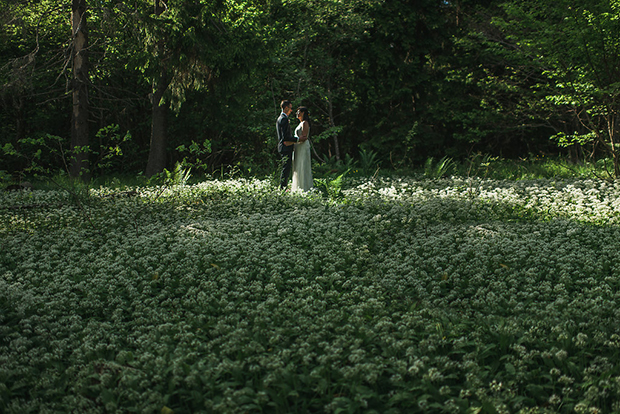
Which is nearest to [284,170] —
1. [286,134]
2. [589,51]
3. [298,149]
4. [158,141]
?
[298,149]

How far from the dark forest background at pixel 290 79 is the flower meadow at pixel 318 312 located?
4.42 m

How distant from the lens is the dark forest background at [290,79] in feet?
39.5

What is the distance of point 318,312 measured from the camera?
4328mm

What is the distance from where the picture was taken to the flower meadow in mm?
3229

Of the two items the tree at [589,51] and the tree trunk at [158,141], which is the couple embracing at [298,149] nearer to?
the tree trunk at [158,141]

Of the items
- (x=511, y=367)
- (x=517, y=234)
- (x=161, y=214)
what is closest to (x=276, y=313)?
(x=511, y=367)

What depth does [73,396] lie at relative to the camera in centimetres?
321

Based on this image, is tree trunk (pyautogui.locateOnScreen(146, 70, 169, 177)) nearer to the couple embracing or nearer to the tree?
the couple embracing

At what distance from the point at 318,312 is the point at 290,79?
1207 centimetres

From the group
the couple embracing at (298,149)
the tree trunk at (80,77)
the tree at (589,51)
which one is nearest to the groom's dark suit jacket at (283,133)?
the couple embracing at (298,149)

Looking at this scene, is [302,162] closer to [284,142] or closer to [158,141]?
[284,142]

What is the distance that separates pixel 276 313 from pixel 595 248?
4278 mm

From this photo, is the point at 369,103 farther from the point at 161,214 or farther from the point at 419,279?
the point at 419,279

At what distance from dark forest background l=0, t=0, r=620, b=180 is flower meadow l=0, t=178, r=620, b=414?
4.42 metres
